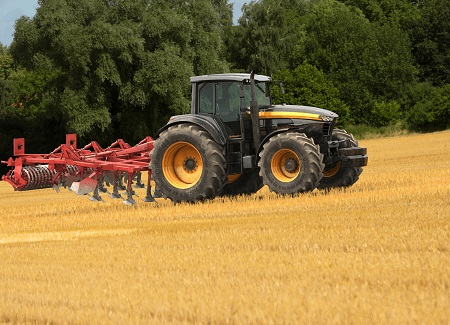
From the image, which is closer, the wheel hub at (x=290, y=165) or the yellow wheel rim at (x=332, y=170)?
the wheel hub at (x=290, y=165)

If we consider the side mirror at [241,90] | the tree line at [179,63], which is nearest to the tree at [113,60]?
the tree line at [179,63]

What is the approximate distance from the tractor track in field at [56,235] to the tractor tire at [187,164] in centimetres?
327

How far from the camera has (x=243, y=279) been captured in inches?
317

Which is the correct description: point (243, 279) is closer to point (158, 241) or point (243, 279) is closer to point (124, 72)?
point (158, 241)

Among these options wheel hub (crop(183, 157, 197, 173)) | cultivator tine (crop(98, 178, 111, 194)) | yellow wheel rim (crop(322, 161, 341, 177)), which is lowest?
cultivator tine (crop(98, 178, 111, 194))

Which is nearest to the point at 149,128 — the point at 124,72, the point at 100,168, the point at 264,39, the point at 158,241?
the point at 124,72

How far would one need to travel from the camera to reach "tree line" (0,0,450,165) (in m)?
45.2

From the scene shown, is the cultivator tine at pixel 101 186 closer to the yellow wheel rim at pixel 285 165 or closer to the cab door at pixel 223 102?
the cab door at pixel 223 102

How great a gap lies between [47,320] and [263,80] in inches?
432

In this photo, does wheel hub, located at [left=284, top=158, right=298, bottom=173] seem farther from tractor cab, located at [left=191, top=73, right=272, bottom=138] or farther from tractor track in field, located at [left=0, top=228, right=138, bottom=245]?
tractor track in field, located at [left=0, top=228, right=138, bottom=245]

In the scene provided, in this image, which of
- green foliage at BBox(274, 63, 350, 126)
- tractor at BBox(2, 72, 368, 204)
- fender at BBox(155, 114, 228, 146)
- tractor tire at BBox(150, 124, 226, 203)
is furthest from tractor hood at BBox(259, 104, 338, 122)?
green foliage at BBox(274, 63, 350, 126)

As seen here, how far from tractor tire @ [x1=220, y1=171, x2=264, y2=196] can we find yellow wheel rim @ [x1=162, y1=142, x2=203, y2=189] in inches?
51.9

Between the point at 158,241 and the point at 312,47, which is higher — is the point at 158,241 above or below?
below

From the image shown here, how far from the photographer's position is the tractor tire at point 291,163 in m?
16.0
